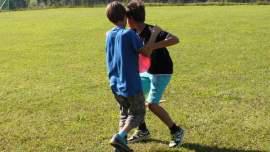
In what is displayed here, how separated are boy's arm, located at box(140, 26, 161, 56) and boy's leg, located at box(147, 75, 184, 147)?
0.51 meters

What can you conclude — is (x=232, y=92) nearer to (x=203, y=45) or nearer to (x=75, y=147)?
(x=75, y=147)

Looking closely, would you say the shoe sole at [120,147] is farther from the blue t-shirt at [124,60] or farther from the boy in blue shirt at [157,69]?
the boy in blue shirt at [157,69]

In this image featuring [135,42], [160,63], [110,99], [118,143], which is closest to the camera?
[135,42]

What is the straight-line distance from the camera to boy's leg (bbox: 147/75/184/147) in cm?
576

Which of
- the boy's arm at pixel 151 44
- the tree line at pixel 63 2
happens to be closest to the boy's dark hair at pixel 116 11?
the boy's arm at pixel 151 44

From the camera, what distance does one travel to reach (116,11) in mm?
5148

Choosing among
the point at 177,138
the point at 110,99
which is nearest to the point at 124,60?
the point at 177,138

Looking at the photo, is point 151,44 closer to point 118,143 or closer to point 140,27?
point 140,27

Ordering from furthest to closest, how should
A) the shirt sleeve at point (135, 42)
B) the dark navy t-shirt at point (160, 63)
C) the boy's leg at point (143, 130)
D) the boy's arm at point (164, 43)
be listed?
the boy's leg at point (143, 130) < the dark navy t-shirt at point (160, 63) < the boy's arm at point (164, 43) < the shirt sleeve at point (135, 42)

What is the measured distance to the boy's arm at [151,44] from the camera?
522 centimetres

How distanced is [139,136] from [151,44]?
1277mm

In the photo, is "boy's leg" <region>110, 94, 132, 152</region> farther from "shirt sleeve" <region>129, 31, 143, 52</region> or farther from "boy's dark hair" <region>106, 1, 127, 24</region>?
"boy's dark hair" <region>106, 1, 127, 24</region>

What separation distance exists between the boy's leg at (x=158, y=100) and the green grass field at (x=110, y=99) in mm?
136

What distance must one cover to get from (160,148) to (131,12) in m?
1.55
